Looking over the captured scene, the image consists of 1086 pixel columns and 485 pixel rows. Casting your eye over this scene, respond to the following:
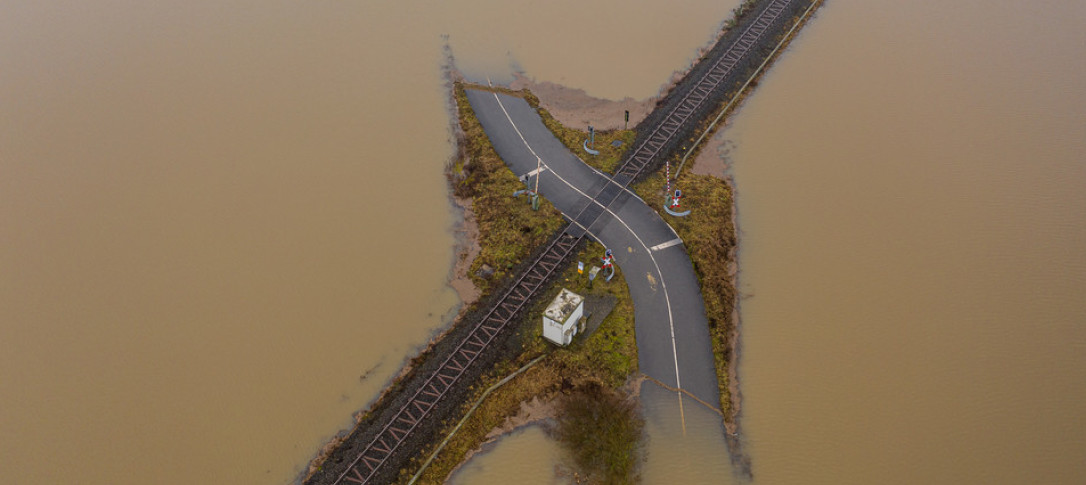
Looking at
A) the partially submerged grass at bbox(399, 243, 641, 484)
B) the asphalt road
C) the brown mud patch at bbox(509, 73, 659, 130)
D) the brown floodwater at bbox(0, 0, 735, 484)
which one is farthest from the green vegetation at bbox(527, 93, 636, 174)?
the partially submerged grass at bbox(399, 243, 641, 484)

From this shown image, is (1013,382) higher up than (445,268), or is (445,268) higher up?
(1013,382)

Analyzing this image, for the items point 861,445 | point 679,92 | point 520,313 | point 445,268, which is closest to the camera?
point 861,445

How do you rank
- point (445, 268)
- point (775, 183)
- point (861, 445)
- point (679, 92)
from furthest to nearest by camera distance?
1. point (679, 92)
2. point (775, 183)
3. point (445, 268)
4. point (861, 445)

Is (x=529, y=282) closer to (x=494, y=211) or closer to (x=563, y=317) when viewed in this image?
(x=563, y=317)

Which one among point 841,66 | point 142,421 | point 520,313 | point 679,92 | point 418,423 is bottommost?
point 142,421

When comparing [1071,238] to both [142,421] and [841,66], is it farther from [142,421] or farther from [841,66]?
[142,421]

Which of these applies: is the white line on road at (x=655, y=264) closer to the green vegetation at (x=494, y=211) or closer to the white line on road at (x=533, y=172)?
the white line on road at (x=533, y=172)

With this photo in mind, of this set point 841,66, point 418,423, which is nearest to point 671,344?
point 418,423

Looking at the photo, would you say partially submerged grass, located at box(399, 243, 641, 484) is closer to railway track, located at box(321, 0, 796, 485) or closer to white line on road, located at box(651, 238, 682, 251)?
railway track, located at box(321, 0, 796, 485)

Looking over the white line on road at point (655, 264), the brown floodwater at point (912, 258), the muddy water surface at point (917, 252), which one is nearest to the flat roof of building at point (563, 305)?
the white line on road at point (655, 264)
